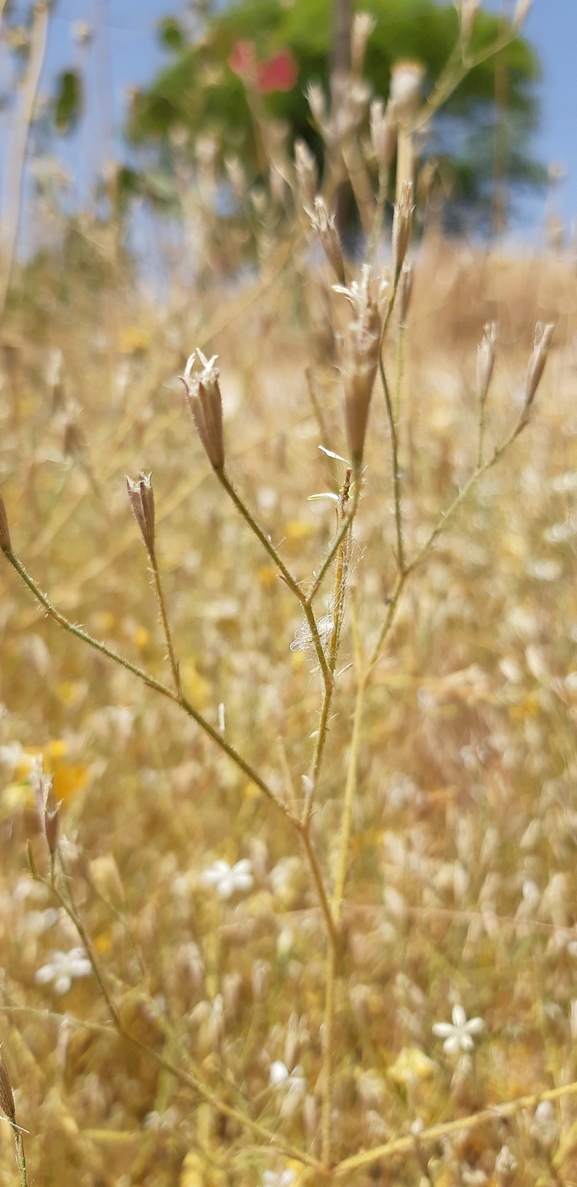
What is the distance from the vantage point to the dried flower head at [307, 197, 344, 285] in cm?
36

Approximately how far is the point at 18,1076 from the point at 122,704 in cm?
44

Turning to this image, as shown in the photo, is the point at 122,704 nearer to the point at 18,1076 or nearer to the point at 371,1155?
the point at 18,1076

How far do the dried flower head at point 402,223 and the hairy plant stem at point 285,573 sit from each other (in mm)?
136

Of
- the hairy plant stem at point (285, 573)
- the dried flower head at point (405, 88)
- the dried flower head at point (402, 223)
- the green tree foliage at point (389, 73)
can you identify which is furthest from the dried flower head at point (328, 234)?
the green tree foliage at point (389, 73)

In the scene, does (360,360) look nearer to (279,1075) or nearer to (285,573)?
(285,573)

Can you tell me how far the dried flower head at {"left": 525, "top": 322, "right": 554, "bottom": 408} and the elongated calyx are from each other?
0.18 meters

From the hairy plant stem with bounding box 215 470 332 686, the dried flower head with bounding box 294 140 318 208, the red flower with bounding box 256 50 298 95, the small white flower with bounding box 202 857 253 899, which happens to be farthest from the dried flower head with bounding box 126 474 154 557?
the red flower with bounding box 256 50 298 95

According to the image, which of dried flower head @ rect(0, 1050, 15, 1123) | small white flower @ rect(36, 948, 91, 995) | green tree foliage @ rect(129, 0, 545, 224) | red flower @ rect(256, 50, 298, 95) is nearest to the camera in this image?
dried flower head @ rect(0, 1050, 15, 1123)

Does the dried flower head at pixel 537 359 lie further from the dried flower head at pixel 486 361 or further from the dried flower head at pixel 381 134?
the dried flower head at pixel 381 134

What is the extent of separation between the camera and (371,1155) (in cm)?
42

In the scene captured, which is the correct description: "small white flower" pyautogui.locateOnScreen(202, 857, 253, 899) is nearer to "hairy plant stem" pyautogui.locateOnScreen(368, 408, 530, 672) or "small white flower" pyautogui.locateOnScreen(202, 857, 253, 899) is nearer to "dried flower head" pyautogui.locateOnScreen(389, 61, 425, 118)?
"hairy plant stem" pyautogui.locateOnScreen(368, 408, 530, 672)

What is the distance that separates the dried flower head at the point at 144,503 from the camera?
0.30 meters

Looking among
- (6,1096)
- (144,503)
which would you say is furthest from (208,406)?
(6,1096)

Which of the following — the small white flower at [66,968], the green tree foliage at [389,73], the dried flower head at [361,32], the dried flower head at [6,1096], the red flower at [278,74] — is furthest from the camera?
the green tree foliage at [389,73]
